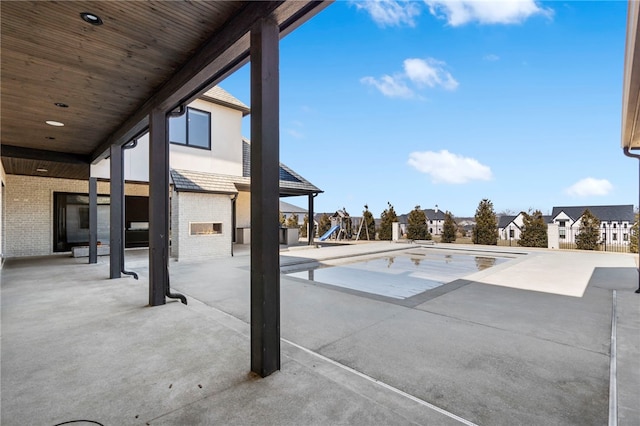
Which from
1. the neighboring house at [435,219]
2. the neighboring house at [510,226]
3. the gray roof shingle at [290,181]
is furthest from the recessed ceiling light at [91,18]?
the neighboring house at [435,219]

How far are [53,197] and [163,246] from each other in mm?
9405

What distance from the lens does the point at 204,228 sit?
10.1 m

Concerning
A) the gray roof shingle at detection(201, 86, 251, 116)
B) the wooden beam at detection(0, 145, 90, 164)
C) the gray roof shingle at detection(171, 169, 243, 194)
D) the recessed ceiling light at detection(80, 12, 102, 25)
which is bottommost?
the gray roof shingle at detection(171, 169, 243, 194)

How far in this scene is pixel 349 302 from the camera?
15.2ft

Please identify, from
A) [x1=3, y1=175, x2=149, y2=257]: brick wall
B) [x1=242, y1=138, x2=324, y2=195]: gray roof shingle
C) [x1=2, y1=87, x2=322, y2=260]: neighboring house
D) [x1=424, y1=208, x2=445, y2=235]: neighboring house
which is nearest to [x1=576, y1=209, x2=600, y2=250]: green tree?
[x1=242, y1=138, x2=324, y2=195]: gray roof shingle

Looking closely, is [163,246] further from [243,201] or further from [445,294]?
[243,201]

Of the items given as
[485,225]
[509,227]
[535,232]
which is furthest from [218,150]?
[509,227]

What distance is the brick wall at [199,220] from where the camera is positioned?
9352mm

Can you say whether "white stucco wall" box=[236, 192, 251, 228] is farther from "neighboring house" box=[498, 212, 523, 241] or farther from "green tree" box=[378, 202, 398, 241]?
"neighboring house" box=[498, 212, 523, 241]

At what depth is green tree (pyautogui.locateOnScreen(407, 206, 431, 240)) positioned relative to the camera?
17578 mm

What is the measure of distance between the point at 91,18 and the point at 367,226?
17.8 metres

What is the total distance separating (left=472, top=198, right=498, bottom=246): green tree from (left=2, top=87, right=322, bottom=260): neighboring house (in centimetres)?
944

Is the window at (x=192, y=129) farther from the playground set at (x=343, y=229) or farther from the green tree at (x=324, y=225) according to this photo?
the green tree at (x=324, y=225)

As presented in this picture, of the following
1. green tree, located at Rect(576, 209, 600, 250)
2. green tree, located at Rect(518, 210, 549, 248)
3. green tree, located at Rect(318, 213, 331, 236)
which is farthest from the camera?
green tree, located at Rect(318, 213, 331, 236)
